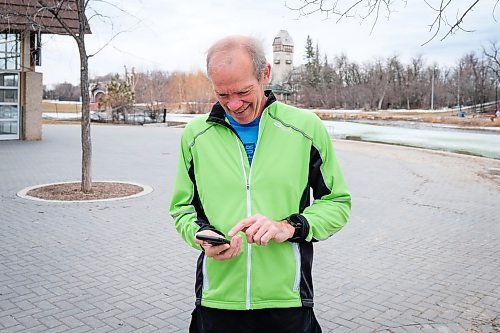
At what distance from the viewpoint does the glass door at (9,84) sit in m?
21.6

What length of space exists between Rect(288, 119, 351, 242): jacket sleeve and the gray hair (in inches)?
15.0

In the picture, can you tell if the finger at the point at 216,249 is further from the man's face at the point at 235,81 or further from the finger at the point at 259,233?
the man's face at the point at 235,81

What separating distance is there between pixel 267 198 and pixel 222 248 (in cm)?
29

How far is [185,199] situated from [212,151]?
26 cm

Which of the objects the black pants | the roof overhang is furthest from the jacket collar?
the roof overhang

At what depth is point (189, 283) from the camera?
5.55m

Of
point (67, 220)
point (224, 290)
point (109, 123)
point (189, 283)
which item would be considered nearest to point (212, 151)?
point (224, 290)

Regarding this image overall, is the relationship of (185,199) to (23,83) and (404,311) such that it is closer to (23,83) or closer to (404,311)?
(404,311)

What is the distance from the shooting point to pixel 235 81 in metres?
2.01

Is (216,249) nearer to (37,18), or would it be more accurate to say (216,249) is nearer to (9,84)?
(37,18)

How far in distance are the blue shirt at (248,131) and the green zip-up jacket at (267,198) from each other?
0.14 feet

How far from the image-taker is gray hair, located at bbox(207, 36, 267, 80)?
2.03 meters

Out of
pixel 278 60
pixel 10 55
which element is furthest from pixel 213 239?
pixel 10 55

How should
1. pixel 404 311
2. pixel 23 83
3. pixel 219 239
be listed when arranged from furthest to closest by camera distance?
pixel 23 83
pixel 404 311
pixel 219 239
